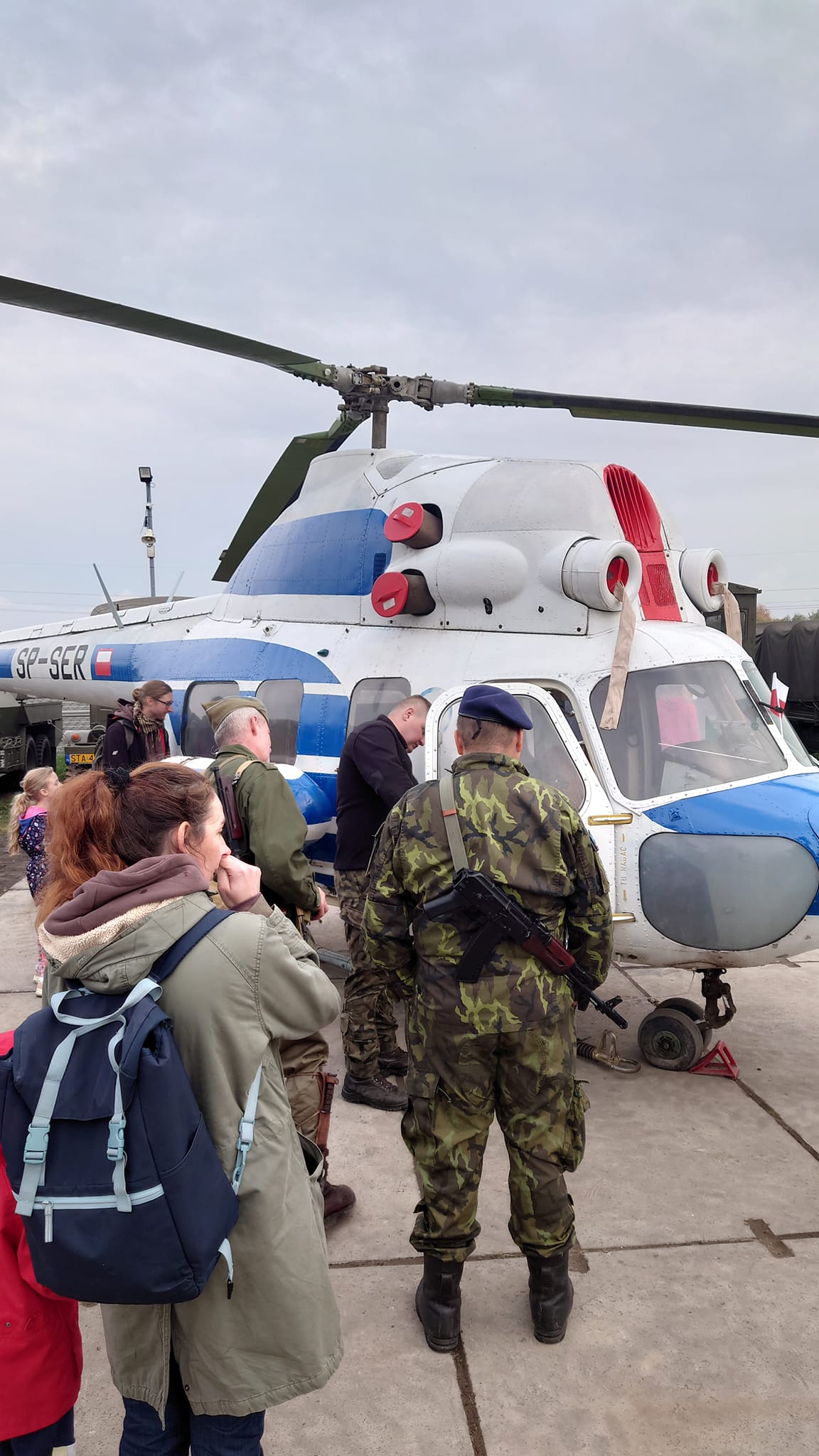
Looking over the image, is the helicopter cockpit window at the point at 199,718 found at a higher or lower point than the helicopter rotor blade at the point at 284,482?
lower

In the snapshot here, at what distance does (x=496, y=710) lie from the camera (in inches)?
118

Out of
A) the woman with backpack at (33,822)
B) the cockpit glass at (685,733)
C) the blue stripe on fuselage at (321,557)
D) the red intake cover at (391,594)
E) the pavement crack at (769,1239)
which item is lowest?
the pavement crack at (769,1239)

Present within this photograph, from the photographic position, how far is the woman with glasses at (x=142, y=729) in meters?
6.54

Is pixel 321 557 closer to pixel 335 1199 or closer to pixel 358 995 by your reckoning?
pixel 358 995

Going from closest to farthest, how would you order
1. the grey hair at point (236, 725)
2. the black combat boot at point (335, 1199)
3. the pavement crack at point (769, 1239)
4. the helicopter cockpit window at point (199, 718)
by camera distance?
the pavement crack at point (769, 1239) < the black combat boot at point (335, 1199) < the grey hair at point (236, 725) < the helicopter cockpit window at point (199, 718)

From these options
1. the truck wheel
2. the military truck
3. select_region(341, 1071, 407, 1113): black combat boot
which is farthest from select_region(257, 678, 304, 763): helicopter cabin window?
the truck wheel

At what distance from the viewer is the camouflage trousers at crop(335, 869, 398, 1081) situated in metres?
4.59

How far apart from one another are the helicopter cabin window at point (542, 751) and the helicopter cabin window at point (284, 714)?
163 cm

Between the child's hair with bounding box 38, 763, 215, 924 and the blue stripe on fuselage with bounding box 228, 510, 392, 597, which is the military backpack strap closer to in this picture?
the child's hair with bounding box 38, 763, 215, 924

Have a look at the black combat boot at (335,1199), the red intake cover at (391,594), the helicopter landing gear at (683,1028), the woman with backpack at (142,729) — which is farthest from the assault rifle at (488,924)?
the woman with backpack at (142,729)

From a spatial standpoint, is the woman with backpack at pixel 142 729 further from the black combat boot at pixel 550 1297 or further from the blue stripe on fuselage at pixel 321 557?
the black combat boot at pixel 550 1297

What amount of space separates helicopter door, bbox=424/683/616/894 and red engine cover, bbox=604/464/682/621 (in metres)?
1.00

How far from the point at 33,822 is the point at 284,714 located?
172 centimetres

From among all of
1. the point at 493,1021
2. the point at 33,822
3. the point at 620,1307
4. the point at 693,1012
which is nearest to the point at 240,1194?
the point at 493,1021
